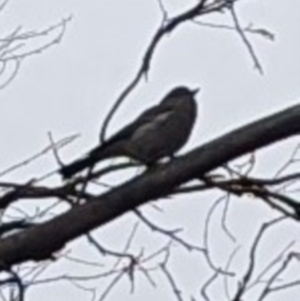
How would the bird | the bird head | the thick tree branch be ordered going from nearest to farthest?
the thick tree branch < the bird < the bird head

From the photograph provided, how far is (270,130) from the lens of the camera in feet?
7.85

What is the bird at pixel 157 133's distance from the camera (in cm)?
403

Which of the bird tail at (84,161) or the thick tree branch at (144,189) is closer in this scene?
the thick tree branch at (144,189)

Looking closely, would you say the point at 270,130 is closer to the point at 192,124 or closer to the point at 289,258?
the point at 289,258

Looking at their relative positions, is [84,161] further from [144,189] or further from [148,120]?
[148,120]

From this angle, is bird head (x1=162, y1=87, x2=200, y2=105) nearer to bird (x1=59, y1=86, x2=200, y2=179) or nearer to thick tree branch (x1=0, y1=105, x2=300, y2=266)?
bird (x1=59, y1=86, x2=200, y2=179)

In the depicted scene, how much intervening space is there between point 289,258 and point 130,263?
62 centimetres

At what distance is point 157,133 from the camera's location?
221 inches

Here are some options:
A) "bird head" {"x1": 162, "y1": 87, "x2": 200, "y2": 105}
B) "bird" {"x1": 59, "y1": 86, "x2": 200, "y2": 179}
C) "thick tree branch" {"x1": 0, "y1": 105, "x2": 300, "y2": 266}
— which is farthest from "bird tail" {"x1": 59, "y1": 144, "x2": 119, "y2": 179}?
"bird head" {"x1": 162, "y1": 87, "x2": 200, "y2": 105}

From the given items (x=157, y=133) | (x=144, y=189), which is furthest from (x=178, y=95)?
(x=144, y=189)

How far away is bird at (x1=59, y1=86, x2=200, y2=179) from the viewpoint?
403 cm

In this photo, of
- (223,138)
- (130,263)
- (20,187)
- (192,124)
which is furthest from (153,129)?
(223,138)

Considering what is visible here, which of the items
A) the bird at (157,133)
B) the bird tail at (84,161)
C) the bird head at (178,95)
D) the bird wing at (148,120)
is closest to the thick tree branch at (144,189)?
the bird tail at (84,161)

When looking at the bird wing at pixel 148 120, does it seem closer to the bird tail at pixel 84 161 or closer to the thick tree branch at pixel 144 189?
the bird tail at pixel 84 161
